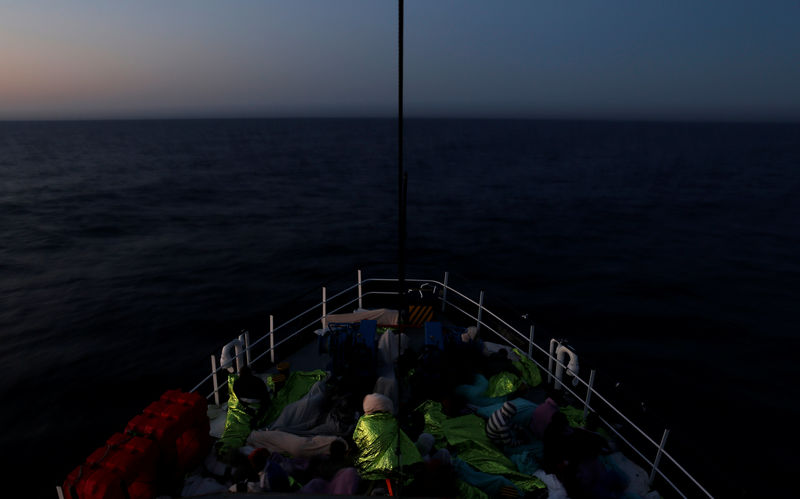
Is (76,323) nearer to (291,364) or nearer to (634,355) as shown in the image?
(291,364)

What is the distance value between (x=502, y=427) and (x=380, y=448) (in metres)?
2.19

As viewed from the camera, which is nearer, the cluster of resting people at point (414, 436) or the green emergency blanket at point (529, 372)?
the cluster of resting people at point (414, 436)

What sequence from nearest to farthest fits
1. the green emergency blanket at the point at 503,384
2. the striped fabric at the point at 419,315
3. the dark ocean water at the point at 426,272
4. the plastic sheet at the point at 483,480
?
the plastic sheet at the point at 483,480 < the green emergency blanket at the point at 503,384 < the striped fabric at the point at 419,315 < the dark ocean water at the point at 426,272

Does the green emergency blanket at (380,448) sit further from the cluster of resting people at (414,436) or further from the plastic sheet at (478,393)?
the plastic sheet at (478,393)

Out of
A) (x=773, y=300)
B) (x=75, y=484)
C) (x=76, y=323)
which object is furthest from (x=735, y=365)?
(x=76, y=323)

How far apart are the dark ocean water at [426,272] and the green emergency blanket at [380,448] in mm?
4230

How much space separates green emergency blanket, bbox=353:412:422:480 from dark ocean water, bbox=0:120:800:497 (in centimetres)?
423

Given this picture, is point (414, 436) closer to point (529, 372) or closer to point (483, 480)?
point (483, 480)

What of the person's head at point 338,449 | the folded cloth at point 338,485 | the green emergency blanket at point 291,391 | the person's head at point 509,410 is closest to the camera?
the folded cloth at point 338,485

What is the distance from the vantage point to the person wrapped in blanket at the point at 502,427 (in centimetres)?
739

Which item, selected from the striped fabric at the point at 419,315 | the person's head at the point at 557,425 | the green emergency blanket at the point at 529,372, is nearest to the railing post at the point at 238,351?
the striped fabric at the point at 419,315

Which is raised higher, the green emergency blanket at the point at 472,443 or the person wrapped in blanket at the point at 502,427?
the person wrapped in blanket at the point at 502,427

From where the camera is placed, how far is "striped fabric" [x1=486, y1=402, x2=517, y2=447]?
7.39 m

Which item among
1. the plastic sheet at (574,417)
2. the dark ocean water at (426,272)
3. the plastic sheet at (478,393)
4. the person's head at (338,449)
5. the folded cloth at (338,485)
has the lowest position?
the dark ocean water at (426,272)
